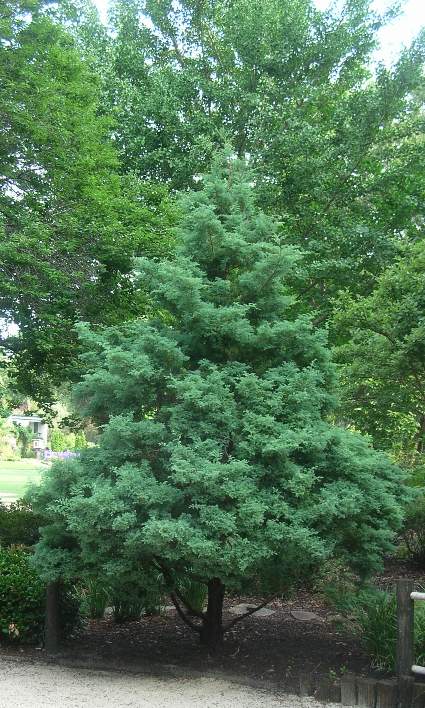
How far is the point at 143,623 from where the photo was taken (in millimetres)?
6680

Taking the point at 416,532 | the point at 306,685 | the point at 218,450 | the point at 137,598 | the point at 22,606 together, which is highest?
the point at 218,450

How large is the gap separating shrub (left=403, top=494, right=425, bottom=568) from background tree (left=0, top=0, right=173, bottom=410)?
4.44 meters

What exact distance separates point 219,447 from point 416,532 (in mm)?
5020

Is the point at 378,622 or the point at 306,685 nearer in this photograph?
the point at 306,685

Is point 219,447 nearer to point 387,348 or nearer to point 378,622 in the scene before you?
point 378,622

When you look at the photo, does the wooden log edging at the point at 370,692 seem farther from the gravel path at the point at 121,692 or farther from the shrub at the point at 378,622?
the shrub at the point at 378,622

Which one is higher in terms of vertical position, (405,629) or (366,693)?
(405,629)

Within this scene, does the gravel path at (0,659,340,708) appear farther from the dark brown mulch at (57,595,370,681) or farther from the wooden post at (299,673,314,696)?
the dark brown mulch at (57,595,370,681)

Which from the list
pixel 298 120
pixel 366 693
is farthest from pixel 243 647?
pixel 298 120

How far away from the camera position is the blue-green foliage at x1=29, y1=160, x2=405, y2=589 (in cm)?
449

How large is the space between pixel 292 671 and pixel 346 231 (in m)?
8.75

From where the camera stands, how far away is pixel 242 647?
5.55 meters

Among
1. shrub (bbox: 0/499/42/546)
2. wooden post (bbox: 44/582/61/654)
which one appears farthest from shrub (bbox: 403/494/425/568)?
shrub (bbox: 0/499/42/546)

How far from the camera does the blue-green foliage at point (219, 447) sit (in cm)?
449
